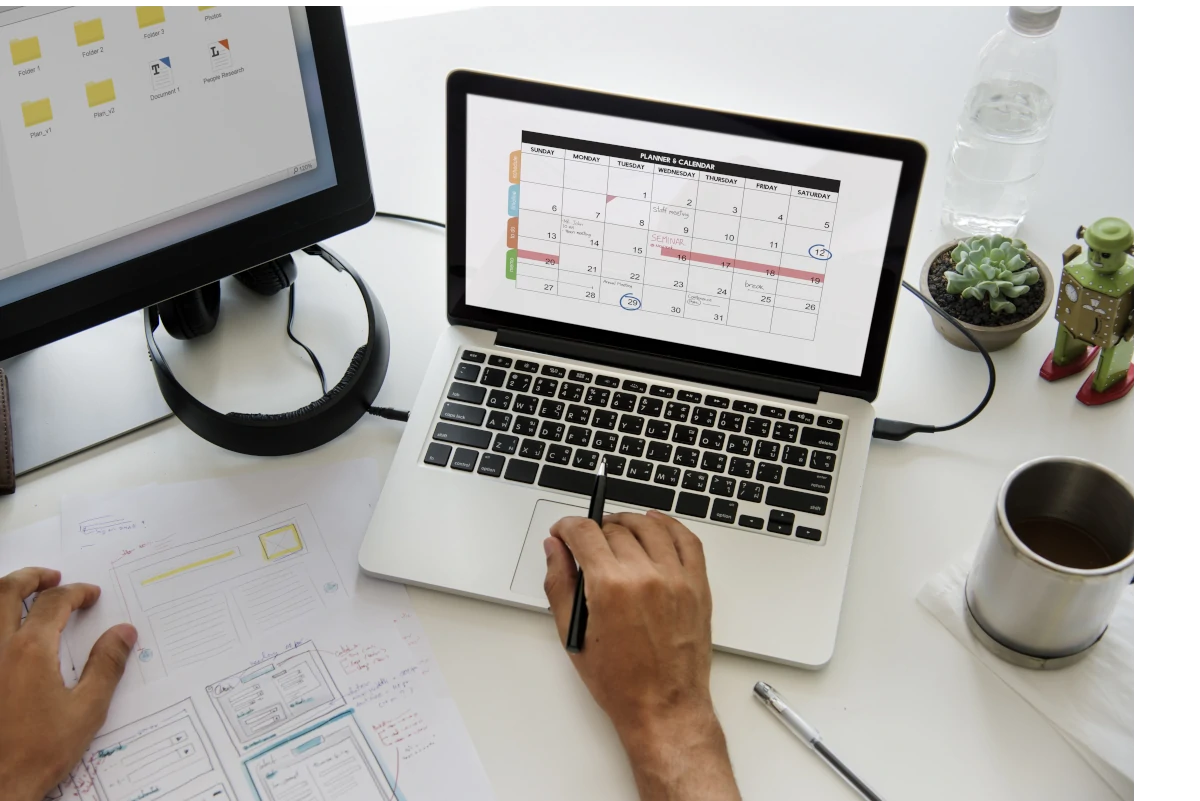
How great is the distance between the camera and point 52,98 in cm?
68

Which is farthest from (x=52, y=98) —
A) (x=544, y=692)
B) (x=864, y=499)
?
(x=864, y=499)

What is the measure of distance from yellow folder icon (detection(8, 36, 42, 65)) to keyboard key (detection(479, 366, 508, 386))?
0.40 m

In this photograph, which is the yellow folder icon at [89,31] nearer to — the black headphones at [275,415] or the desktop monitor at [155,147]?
the desktop monitor at [155,147]

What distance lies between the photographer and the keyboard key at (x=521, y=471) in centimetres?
83

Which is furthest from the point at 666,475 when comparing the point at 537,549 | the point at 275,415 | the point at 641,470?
the point at 275,415

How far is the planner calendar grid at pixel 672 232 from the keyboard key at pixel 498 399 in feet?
0.33

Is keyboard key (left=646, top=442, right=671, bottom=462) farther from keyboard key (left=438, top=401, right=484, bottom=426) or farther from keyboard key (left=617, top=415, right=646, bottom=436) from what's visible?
keyboard key (left=438, top=401, right=484, bottom=426)

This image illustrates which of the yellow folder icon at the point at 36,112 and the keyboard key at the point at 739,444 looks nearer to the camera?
the yellow folder icon at the point at 36,112

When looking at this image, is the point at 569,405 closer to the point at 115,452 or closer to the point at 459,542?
the point at 459,542

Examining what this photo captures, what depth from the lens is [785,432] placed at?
33.4 inches

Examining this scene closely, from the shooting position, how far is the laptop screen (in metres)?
0.80

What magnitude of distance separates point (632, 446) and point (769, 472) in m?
0.11

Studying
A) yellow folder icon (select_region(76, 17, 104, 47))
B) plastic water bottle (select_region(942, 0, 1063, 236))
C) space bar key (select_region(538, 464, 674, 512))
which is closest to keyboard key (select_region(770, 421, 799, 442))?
space bar key (select_region(538, 464, 674, 512))

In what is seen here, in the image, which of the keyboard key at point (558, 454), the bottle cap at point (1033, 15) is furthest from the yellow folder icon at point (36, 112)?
the bottle cap at point (1033, 15)
